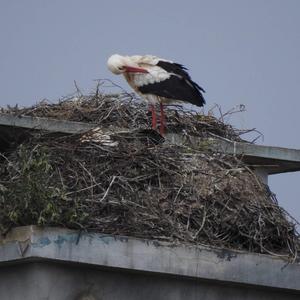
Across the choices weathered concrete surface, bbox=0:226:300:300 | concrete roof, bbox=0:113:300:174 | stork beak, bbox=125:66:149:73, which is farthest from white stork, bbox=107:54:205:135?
weathered concrete surface, bbox=0:226:300:300

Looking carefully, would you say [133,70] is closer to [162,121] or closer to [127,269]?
[162,121]

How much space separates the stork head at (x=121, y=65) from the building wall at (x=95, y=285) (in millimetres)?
4169

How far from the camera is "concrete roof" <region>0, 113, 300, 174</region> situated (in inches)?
341

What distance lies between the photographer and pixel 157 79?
1109 centimetres

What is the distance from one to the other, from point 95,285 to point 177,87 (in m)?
4.02

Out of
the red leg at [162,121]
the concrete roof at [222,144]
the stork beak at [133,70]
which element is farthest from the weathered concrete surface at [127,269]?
the stork beak at [133,70]

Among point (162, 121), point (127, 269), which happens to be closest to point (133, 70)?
point (162, 121)

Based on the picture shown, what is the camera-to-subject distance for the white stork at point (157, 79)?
35.2 ft

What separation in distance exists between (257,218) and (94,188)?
1.35 meters

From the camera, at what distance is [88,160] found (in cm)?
845

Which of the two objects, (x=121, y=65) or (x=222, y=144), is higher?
(x=121, y=65)

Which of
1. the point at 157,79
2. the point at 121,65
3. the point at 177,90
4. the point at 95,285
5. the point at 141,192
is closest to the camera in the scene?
the point at 95,285

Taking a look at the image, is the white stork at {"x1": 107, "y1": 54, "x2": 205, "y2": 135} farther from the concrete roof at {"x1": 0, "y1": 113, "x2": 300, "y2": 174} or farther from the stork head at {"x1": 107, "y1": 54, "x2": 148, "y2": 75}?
the concrete roof at {"x1": 0, "y1": 113, "x2": 300, "y2": 174}

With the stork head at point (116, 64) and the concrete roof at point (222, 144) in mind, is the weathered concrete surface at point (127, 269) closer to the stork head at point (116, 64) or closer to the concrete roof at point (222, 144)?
the concrete roof at point (222, 144)
